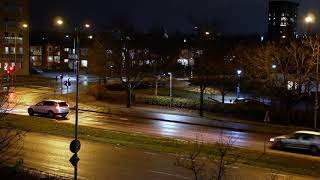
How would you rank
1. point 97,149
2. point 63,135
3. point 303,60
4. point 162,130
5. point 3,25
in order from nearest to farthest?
point 97,149, point 63,135, point 162,130, point 303,60, point 3,25

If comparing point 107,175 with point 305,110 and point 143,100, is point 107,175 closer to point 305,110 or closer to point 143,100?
point 305,110

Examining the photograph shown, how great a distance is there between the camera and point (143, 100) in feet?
184

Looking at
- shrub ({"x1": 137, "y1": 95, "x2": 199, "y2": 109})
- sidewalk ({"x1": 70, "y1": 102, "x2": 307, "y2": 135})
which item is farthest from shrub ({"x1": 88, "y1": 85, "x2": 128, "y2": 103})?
sidewalk ({"x1": 70, "y1": 102, "x2": 307, "y2": 135})

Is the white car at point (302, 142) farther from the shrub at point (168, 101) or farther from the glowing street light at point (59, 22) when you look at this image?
the shrub at point (168, 101)

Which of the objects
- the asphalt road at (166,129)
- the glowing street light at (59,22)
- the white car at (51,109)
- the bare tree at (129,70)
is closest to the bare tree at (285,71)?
the asphalt road at (166,129)

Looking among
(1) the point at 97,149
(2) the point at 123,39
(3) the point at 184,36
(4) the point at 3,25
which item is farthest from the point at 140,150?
(3) the point at 184,36

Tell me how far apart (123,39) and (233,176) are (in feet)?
133

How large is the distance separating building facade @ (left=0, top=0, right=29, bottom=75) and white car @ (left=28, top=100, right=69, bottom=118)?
6120 centimetres

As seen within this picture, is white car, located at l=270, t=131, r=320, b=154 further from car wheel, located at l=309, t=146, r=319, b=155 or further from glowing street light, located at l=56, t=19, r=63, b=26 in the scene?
glowing street light, located at l=56, t=19, r=63, b=26

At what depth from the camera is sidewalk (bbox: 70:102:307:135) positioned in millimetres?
42469

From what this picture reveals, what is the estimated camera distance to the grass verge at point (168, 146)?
25.2 metres

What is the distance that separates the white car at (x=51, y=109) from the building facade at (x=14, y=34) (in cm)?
6120

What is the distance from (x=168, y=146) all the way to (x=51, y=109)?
1732 cm

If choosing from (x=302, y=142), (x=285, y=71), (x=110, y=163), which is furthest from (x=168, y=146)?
(x=285, y=71)
